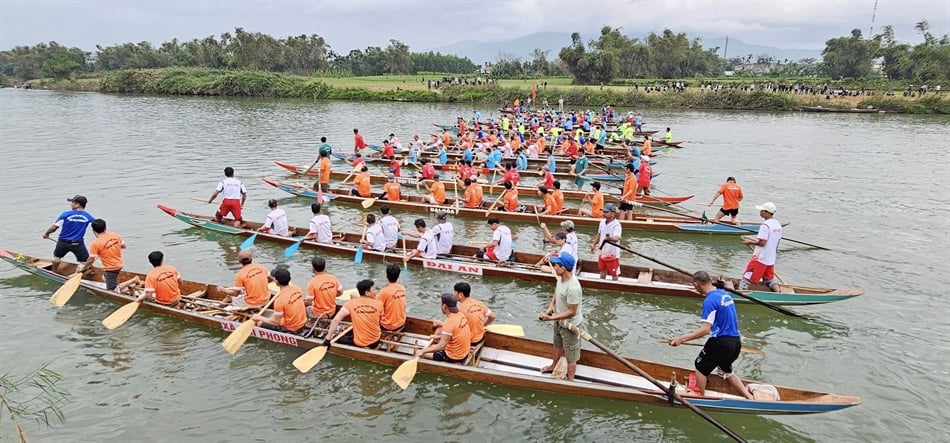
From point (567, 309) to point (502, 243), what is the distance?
5.47 m

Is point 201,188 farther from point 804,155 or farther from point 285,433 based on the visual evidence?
point 804,155

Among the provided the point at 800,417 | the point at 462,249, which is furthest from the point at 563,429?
the point at 462,249

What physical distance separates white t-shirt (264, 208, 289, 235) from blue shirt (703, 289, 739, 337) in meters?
11.8

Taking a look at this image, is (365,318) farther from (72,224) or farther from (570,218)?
(570,218)

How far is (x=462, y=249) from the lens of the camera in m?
13.9

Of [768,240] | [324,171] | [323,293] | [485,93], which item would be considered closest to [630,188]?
[768,240]

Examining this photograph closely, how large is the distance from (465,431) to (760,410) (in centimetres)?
428

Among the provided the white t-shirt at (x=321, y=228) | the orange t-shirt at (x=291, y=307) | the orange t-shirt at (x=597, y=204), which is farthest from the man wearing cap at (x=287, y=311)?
the orange t-shirt at (x=597, y=204)

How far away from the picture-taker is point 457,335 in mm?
8414

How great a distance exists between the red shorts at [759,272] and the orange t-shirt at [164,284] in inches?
475

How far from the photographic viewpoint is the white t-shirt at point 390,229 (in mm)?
13898

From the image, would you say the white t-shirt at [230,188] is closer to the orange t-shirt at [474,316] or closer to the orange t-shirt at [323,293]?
the orange t-shirt at [323,293]

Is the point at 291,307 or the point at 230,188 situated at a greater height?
the point at 230,188

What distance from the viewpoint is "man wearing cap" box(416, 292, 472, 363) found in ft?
27.4
